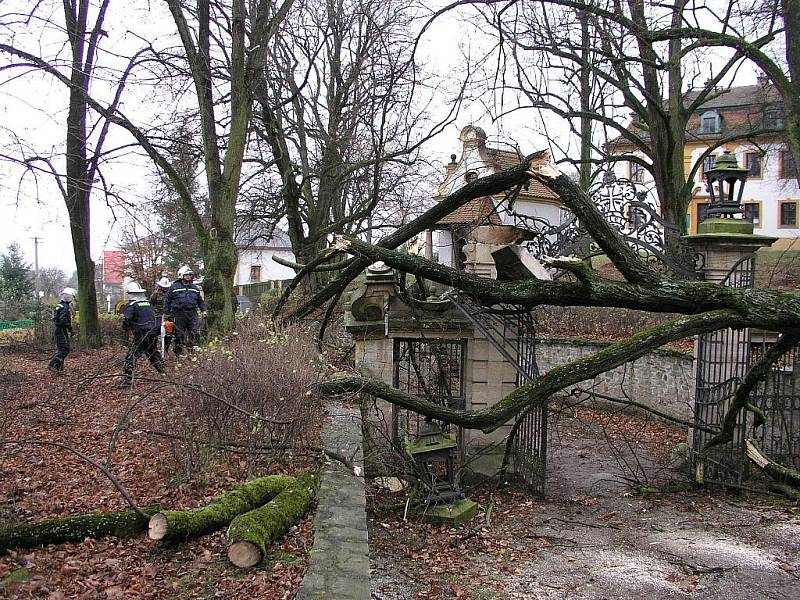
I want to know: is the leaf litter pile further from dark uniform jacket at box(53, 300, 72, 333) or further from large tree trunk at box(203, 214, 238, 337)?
dark uniform jacket at box(53, 300, 72, 333)

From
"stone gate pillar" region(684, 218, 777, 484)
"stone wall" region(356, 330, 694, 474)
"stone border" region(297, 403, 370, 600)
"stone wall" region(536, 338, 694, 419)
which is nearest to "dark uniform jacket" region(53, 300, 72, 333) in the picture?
"stone wall" region(356, 330, 694, 474)

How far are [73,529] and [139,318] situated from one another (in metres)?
7.10

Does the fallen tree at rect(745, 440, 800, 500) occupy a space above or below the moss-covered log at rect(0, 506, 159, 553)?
below

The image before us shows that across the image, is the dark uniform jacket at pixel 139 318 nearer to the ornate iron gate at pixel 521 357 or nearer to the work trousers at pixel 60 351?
the work trousers at pixel 60 351

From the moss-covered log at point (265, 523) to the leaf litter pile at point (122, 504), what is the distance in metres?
0.08

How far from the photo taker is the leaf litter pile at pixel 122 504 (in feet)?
12.3

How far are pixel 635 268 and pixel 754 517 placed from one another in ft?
14.4

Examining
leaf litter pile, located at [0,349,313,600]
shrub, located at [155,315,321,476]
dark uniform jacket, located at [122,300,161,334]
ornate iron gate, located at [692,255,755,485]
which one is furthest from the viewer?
dark uniform jacket, located at [122,300,161,334]

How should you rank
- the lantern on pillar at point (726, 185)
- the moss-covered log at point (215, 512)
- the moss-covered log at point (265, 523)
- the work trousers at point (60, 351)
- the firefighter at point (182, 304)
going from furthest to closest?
the firefighter at point (182, 304), the work trousers at point (60, 351), the lantern on pillar at point (726, 185), the moss-covered log at point (215, 512), the moss-covered log at point (265, 523)

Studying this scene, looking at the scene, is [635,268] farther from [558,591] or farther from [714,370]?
[714,370]

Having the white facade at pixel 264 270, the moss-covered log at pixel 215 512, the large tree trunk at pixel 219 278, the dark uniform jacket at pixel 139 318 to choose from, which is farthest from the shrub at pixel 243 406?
the white facade at pixel 264 270

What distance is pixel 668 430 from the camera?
571 inches

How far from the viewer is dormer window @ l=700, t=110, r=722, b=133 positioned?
127 ft

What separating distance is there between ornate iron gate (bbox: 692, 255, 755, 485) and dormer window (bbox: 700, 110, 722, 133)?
33.9 metres
